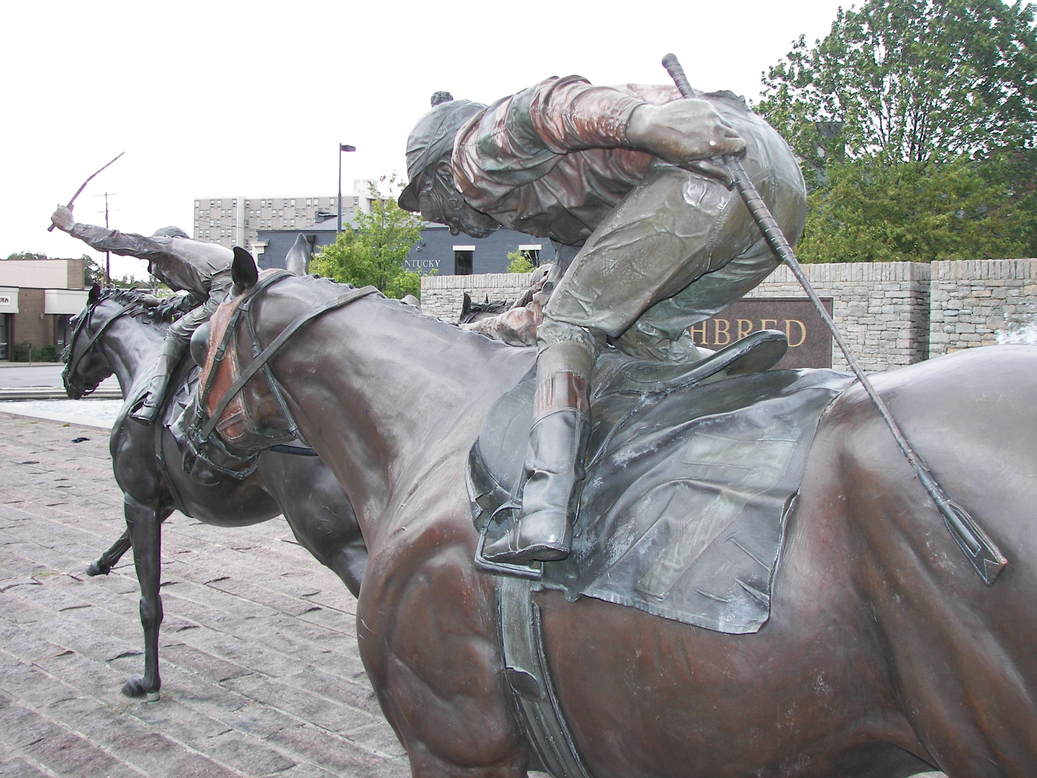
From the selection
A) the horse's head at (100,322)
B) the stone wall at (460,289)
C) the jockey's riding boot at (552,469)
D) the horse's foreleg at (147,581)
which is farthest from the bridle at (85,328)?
the stone wall at (460,289)

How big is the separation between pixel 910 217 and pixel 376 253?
16.5 metres

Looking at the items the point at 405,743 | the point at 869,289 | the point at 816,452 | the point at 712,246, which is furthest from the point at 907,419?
the point at 869,289

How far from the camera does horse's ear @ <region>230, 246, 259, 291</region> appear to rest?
280 centimetres

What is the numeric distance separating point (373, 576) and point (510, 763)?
581 millimetres

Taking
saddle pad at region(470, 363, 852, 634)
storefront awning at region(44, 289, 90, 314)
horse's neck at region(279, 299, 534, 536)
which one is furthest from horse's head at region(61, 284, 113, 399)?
storefront awning at region(44, 289, 90, 314)

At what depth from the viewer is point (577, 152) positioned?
2250 mm

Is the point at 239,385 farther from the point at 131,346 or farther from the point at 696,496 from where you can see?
the point at 131,346

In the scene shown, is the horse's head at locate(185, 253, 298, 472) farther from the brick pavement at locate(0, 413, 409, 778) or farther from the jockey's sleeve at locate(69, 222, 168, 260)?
the jockey's sleeve at locate(69, 222, 168, 260)

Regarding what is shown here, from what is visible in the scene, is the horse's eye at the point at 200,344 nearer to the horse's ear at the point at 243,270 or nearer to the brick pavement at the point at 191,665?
the horse's ear at the point at 243,270

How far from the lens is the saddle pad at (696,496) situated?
172 centimetres

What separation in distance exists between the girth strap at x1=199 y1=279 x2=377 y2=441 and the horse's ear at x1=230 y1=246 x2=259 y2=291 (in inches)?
9.0

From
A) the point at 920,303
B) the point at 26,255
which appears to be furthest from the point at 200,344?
the point at 26,255

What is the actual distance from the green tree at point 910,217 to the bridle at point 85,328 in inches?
697

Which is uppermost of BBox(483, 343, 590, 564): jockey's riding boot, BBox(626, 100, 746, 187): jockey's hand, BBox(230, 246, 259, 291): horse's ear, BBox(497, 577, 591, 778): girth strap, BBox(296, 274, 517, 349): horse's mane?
BBox(626, 100, 746, 187): jockey's hand
